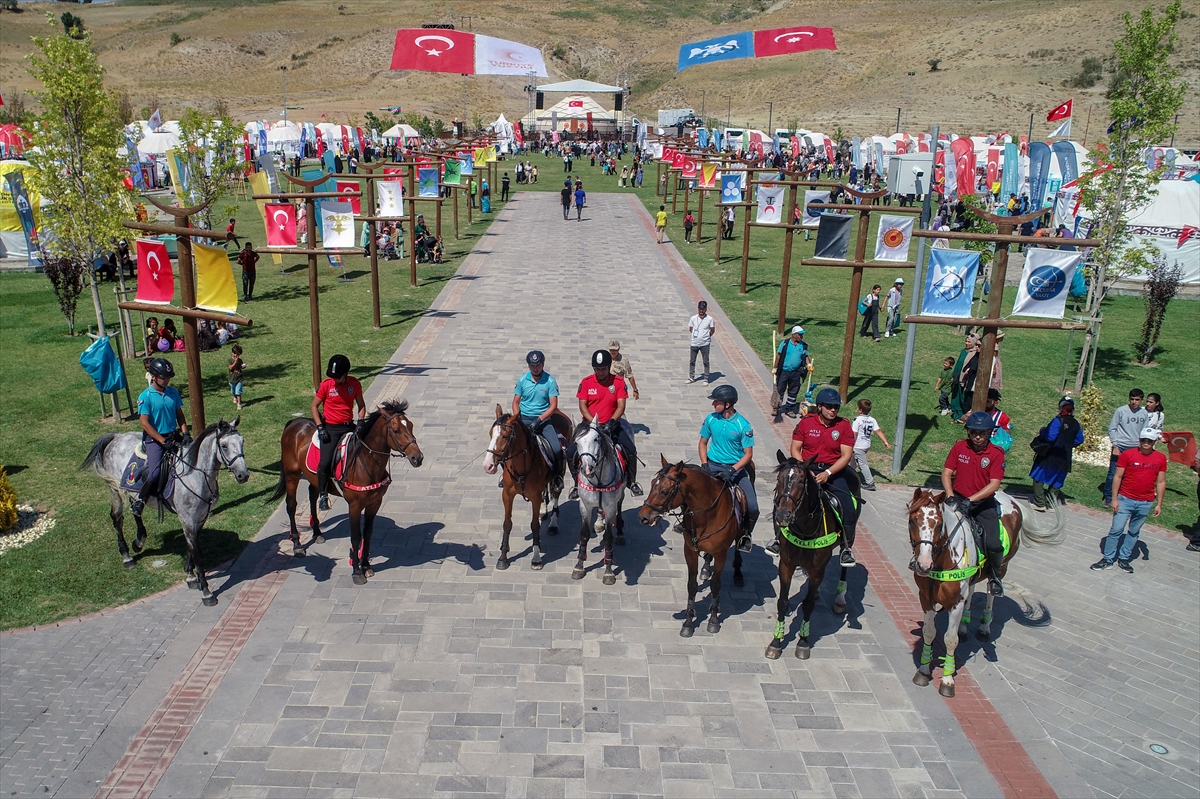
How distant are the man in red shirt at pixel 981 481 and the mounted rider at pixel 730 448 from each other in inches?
77.9

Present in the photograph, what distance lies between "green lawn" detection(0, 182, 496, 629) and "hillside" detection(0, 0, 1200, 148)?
7418cm

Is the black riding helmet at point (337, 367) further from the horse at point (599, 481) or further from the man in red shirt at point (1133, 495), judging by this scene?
the man in red shirt at point (1133, 495)

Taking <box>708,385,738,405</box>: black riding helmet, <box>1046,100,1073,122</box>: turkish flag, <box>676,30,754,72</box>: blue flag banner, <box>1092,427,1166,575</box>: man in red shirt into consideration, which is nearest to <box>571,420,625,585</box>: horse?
<box>708,385,738,405</box>: black riding helmet

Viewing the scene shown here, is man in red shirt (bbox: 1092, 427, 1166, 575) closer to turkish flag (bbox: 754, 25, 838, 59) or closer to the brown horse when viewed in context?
the brown horse

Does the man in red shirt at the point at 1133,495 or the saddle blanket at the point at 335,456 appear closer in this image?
the saddle blanket at the point at 335,456

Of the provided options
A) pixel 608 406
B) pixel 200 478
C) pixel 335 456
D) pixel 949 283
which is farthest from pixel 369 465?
pixel 949 283

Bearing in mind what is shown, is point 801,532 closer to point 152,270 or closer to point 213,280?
point 213,280

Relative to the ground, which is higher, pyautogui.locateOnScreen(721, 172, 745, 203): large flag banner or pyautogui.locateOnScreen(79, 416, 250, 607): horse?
pyautogui.locateOnScreen(721, 172, 745, 203): large flag banner

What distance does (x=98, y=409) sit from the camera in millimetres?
15297

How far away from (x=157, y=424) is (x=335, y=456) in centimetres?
207

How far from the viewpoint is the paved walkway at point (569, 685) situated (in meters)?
6.80

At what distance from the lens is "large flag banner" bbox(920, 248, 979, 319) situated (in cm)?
1153

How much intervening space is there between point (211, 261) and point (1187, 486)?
15112 mm

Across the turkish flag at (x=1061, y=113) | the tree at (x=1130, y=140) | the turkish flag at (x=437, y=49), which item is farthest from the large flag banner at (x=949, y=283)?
the turkish flag at (x=437, y=49)
